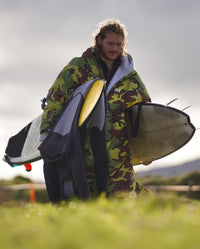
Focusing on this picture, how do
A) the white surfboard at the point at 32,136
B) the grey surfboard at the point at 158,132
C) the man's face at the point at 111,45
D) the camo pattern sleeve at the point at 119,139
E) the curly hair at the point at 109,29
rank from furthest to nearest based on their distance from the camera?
the grey surfboard at the point at 158,132 → the curly hair at the point at 109,29 → the man's face at the point at 111,45 → the camo pattern sleeve at the point at 119,139 → the white surfboard at the point at 32,136

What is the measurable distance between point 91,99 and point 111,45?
2.28ft

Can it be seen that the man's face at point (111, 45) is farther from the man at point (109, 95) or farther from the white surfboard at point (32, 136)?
the white surfboard at point (32, 136)

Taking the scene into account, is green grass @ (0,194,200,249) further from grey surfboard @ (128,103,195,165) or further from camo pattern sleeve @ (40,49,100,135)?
grey surfboard @ (128,103,195,165)

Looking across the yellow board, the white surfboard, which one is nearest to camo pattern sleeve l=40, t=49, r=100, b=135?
the white surfboard

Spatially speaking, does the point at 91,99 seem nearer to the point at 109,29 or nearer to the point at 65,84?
the point at 65,84

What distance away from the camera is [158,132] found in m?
5.14

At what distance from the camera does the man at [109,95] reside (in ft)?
14.7

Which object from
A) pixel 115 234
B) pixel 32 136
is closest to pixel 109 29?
pixel 32 136

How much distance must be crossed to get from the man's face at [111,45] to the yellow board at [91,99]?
1.32 feet

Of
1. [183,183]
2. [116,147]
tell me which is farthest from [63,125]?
[183,183]

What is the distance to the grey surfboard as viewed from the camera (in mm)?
5070

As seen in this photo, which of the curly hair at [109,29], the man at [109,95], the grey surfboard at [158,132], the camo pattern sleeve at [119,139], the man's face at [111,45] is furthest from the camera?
the grey surfboard at [158,132]

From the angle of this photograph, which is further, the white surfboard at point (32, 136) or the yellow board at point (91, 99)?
the white surfboard at point (32, 136)

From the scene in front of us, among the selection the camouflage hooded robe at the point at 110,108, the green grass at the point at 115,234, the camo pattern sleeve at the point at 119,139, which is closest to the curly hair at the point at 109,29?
the camouflage hooded robe at the point at 110,108
